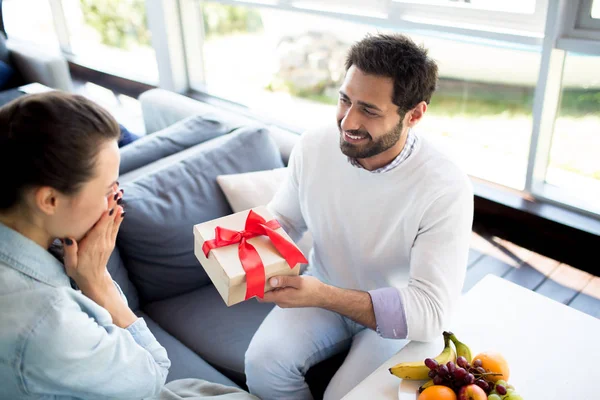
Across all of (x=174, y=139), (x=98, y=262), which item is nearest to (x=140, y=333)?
(x=98, y=262)

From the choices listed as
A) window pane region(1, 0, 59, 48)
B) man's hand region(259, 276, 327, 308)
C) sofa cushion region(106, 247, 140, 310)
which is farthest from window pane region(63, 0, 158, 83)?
man's hand region(259, 276, 327, 308)

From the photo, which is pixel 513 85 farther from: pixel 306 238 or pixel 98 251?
pixel 98 251

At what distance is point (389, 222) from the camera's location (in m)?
Result: 1.52

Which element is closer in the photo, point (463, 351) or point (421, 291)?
point (463, 351)

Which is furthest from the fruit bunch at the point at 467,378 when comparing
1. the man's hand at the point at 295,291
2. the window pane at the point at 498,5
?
the window pane at the point at 498,5

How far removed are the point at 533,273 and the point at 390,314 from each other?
1345 mm

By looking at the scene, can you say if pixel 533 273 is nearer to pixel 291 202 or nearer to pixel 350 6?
pixel 291 202

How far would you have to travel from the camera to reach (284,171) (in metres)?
2.16

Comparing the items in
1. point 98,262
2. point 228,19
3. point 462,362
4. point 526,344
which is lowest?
point 526,344

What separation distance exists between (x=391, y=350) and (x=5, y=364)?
0.98 m

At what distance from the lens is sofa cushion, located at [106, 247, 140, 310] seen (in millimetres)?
1819

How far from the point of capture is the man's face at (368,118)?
1479mm

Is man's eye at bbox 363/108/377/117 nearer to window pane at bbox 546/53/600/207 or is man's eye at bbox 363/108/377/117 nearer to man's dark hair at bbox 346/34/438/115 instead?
man's dark hair at bbox 346/34/438/115

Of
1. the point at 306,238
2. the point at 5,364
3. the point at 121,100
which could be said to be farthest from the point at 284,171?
the point at 121,100
